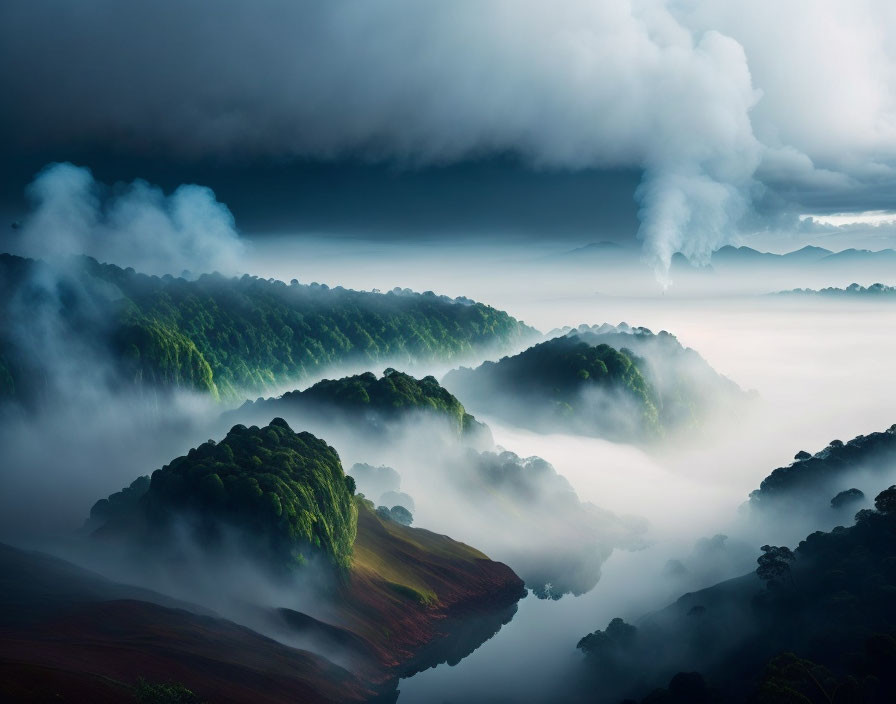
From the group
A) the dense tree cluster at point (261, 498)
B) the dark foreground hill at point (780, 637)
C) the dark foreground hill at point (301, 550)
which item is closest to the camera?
the dark foreground hill at point (780, 637)

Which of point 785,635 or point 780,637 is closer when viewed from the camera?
point 785,635

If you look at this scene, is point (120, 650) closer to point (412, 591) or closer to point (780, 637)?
point (412, 591)

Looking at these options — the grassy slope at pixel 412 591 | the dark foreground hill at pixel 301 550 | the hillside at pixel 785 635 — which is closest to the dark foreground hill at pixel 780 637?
the hillside at pixel 785 635

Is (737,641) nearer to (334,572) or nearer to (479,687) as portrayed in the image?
(479,687)

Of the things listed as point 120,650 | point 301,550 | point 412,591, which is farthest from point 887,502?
point 120,650

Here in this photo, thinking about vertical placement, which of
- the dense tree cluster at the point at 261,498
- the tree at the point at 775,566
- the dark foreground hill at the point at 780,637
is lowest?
the dark foreground hill at the point at 780,637

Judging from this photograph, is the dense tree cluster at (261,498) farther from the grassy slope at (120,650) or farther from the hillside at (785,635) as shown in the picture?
the hillside at (785,635)

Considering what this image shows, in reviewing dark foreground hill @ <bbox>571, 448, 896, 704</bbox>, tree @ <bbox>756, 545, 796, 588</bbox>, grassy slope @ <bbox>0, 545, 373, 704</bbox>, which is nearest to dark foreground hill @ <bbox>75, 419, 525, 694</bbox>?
grassy slope @ <bbox>0, 545, 373, 704</bbox>

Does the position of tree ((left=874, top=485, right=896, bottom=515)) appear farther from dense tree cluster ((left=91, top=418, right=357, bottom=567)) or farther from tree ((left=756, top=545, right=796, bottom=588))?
dense tree cluster ((left=91, top=418, right=357, bottom=567))
